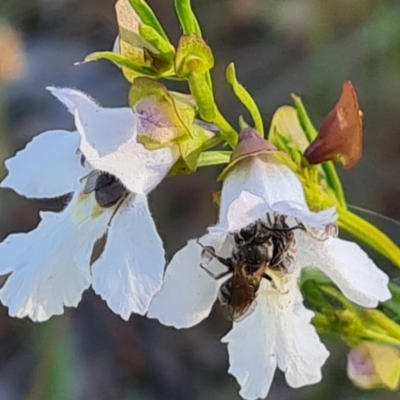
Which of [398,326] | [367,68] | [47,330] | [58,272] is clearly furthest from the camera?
[367,68]

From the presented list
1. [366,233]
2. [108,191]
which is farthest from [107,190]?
[366,233]

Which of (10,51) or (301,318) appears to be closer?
(301,318)

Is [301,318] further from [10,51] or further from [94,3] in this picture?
[94,3]

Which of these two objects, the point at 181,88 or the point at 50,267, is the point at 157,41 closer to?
the point at 50,267

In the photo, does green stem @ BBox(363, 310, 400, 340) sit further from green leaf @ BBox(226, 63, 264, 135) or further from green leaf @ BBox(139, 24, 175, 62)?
green leaf @ BBox(139, 24, 175, 62)

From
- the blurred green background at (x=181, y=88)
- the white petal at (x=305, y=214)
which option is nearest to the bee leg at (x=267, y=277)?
the white petal at (x=305, y=214)

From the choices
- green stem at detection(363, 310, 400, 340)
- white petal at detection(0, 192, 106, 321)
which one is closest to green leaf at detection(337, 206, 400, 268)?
green stem at detection(363, 310, 400, 340)

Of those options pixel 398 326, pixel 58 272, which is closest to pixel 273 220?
pixel 58 272
